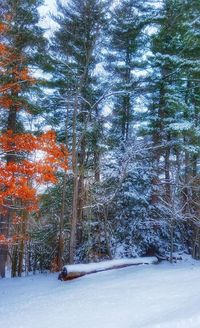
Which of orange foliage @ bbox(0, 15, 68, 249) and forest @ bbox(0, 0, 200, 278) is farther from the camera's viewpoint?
forest @ bbox(0, 0, 200, 278)

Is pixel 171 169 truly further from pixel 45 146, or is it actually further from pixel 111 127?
pixel 45 146

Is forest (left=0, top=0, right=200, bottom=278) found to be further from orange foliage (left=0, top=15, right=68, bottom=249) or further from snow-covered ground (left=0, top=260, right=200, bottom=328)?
snow-covered ground (left=0, top=260, right=200, bottom=328)

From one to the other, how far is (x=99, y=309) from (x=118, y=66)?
1339 centimetres

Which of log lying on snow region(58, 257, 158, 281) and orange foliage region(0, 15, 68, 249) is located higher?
orange foliage region(0, 15, 68, 249)

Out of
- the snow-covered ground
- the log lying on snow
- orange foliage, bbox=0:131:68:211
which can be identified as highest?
orange foliage, bbox=0:131:68:211

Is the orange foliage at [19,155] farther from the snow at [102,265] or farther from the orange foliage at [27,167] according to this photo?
the snow at [102,265]

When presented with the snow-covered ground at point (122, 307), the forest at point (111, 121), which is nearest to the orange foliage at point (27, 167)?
the forest at point (111, 121)

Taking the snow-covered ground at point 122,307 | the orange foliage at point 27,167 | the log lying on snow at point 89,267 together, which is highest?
the orange foliage at point 27,167

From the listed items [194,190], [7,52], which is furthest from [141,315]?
[194,190]

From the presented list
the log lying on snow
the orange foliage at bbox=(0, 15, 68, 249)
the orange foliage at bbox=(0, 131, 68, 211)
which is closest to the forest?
the log lying on snow

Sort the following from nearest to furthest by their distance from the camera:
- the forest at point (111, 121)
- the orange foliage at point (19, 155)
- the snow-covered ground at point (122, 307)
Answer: the snow-covered ground at point (122, 307), the orange foliage at point (19, 155), the forest at point (111, 121)

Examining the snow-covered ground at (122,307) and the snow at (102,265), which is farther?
the snow at (102,265)

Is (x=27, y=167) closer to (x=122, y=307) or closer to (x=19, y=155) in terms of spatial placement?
(x=19, y=155)

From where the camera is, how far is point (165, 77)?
13938 mm
